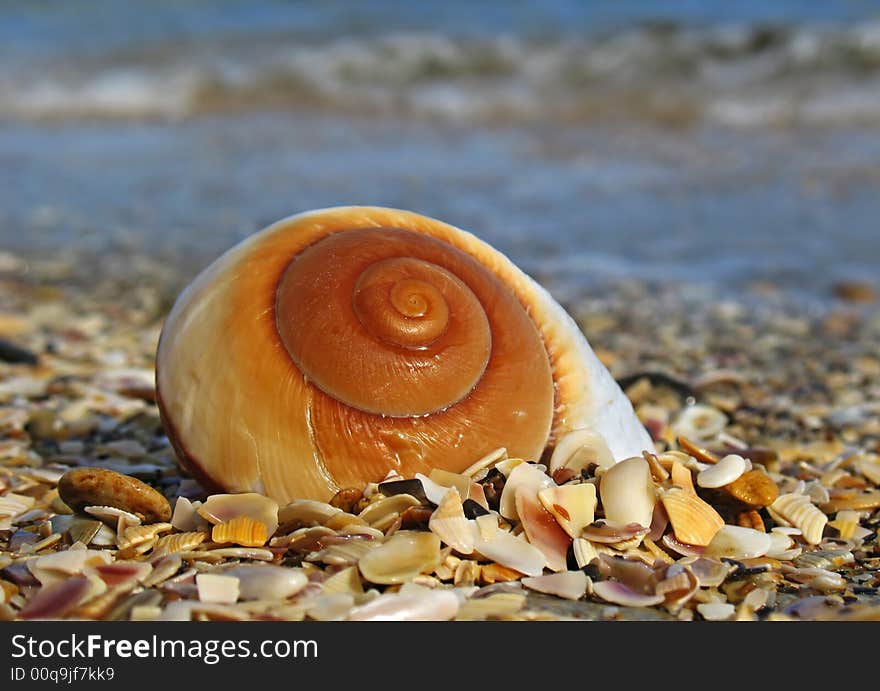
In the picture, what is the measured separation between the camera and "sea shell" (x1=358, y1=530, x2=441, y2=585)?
77.0 inches

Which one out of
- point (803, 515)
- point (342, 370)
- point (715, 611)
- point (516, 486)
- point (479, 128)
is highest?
point (479, 128)

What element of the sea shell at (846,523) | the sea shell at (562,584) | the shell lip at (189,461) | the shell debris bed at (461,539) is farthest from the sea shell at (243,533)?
the sea shell at (846,523)

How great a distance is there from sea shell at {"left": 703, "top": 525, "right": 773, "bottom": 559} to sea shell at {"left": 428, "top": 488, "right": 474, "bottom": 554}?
545 mm

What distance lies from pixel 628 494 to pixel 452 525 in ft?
1.34

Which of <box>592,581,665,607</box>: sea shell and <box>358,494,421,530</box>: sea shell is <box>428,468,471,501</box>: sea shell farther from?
<box>592,581,665,607</box>: sea shell

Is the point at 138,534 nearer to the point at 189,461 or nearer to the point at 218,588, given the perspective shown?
the point at 189,461

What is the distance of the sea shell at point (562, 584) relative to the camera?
1.99m

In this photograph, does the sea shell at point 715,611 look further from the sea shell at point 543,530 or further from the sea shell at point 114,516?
the sea shell at point 114,516

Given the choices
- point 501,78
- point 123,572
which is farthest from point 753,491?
point 501,78

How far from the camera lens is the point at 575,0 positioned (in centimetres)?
1731

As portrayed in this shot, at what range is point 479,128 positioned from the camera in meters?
11.6

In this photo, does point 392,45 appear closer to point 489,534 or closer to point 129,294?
point 129,294
